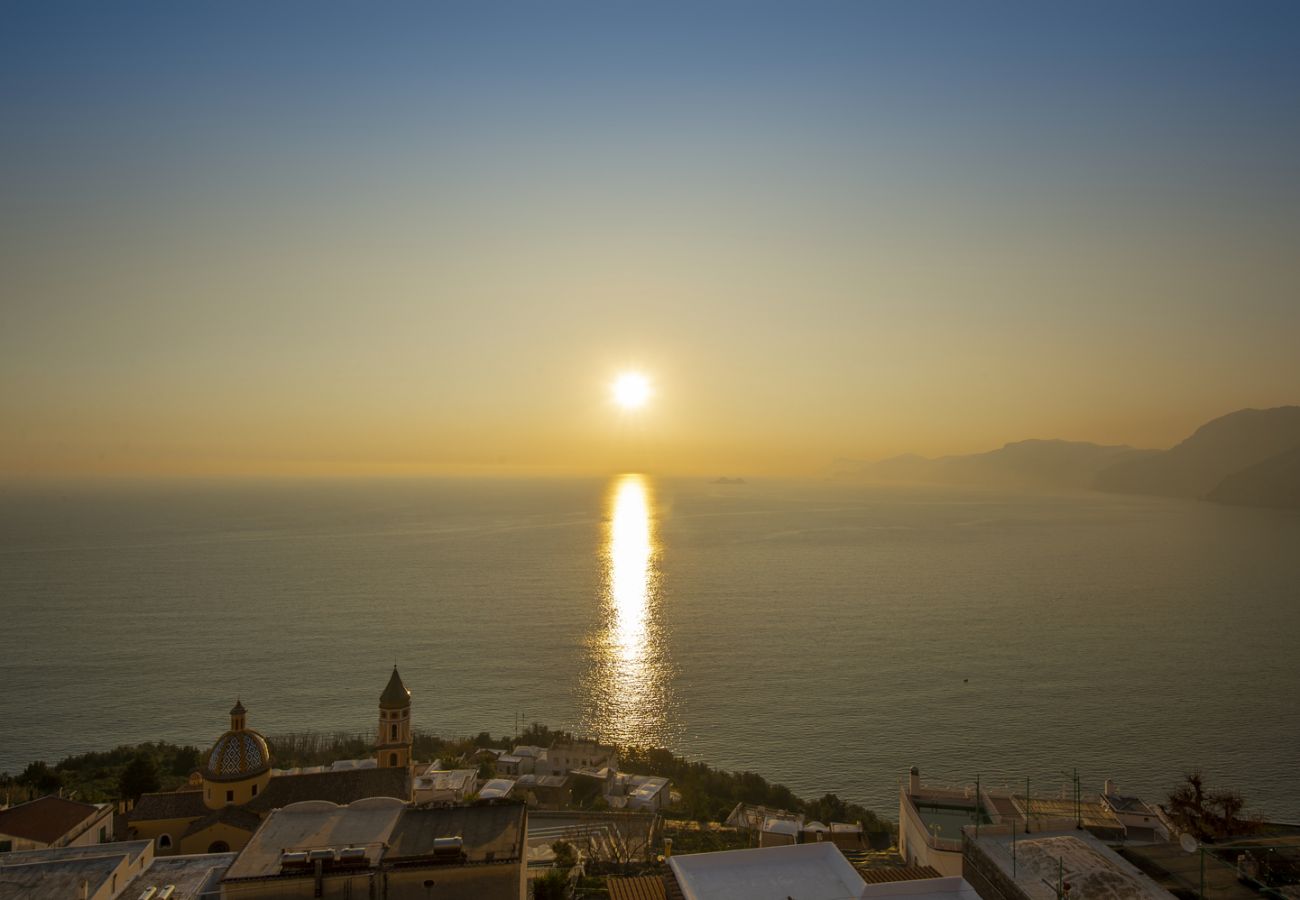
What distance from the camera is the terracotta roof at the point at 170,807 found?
714 inches

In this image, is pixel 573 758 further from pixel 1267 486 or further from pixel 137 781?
pixel 1267 486

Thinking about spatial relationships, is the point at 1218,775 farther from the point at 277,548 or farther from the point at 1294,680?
the point at 277,548

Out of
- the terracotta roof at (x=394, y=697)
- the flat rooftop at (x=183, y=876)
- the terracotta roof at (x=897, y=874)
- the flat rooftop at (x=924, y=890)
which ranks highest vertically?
the terracotta roof at (x=394, y=697)

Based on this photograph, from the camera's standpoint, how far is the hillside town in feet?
36.4

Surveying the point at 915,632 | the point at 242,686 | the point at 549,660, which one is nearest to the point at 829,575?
the point at 915,632

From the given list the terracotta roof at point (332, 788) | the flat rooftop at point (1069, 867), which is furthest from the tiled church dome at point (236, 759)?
the flat rooftop at point (1069, 867)

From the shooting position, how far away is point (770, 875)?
12164 millimetres

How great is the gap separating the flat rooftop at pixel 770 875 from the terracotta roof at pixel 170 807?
39.6 feet

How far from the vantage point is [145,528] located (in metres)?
112

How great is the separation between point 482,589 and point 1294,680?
167ft

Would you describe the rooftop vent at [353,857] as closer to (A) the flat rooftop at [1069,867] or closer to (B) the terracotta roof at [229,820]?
(B) the terracotta roof at [229,820]

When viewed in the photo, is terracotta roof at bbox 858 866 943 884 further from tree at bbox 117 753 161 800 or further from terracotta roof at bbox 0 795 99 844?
tree at bbox 117 753 161 800

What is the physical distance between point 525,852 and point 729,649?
35030mm

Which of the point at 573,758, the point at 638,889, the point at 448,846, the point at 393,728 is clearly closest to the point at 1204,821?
the point at 638,889
